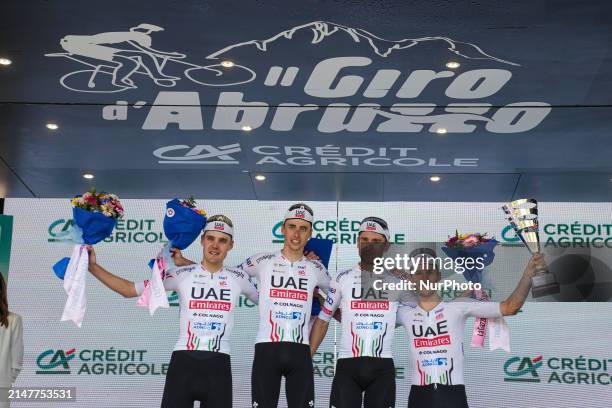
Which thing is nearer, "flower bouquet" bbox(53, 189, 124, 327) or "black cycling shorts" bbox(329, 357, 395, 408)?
"black cycling shorts" bbox(329, 357, 395, 408)

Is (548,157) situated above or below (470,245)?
above

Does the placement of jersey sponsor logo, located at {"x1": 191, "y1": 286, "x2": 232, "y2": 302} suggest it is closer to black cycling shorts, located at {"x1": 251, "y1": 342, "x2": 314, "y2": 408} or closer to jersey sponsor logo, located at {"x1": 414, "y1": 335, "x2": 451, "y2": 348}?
black cycling shorts, located at {"x1": 251, "y1": 342, "x2": 314, "y2": 408}

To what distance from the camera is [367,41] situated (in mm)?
5703

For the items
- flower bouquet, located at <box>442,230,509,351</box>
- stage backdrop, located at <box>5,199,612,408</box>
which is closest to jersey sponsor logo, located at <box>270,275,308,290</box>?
flower bouquet, located at <box>442,230,509,351</box>

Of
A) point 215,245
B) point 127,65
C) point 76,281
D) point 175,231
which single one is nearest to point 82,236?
point 76,281

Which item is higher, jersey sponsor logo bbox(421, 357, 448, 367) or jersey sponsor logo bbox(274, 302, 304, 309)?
jersey sponsor logo bbox(274, 302, 304, 309)

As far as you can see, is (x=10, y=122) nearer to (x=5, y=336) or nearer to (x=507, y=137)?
(x=5, y=336)

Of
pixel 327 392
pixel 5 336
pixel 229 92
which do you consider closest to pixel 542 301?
pixel 327 392

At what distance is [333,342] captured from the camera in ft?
28.5

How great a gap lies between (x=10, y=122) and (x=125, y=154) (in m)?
1.12

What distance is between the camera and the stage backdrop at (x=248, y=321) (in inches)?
337

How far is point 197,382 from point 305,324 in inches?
34.8

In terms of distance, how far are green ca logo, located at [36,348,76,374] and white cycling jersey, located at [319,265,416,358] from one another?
12.5 ft

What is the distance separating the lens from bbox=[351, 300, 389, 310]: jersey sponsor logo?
5941 mm
